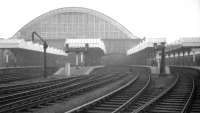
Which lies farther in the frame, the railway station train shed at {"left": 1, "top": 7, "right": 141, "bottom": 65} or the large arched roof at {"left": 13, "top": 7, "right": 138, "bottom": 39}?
the large arched roof at {"left": 13, "top": 7, "right": 138, "bottom": 39}

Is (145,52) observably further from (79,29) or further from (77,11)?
(77,11)

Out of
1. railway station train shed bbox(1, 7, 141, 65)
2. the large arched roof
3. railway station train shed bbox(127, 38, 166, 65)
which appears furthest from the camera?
the large arched roof

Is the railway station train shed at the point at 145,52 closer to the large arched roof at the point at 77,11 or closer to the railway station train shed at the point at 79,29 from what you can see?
the railway station train shed at the point at 79,29

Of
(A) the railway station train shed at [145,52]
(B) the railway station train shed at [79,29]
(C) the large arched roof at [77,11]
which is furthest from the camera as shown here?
(C) the large arched roof at [77,11]

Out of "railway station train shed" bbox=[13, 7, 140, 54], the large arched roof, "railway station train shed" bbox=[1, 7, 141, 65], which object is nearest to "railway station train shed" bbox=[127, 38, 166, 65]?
"railway station train shed" bbox=[1, 7, 141, 65]

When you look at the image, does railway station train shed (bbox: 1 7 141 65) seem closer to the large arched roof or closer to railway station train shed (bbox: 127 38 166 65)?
the large arched roof

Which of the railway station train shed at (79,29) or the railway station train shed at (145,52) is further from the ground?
the railway station train shed at (79,29)

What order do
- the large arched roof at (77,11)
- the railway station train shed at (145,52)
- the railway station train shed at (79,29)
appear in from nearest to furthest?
the railway station train shed at (145,52) → the railway station train shed at (79,29) → the large arched roof at (77,11)

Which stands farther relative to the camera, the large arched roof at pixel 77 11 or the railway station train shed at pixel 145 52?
the large arched roof at pixel 77 11

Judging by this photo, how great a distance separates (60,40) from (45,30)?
20.2 ft

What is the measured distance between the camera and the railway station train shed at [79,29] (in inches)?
3228

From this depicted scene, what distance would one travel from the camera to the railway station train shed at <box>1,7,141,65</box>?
82000mm

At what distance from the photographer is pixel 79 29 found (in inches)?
3243

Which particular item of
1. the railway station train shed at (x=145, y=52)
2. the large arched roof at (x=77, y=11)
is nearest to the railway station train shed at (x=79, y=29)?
the large arched roof at (x=77, y=11)
